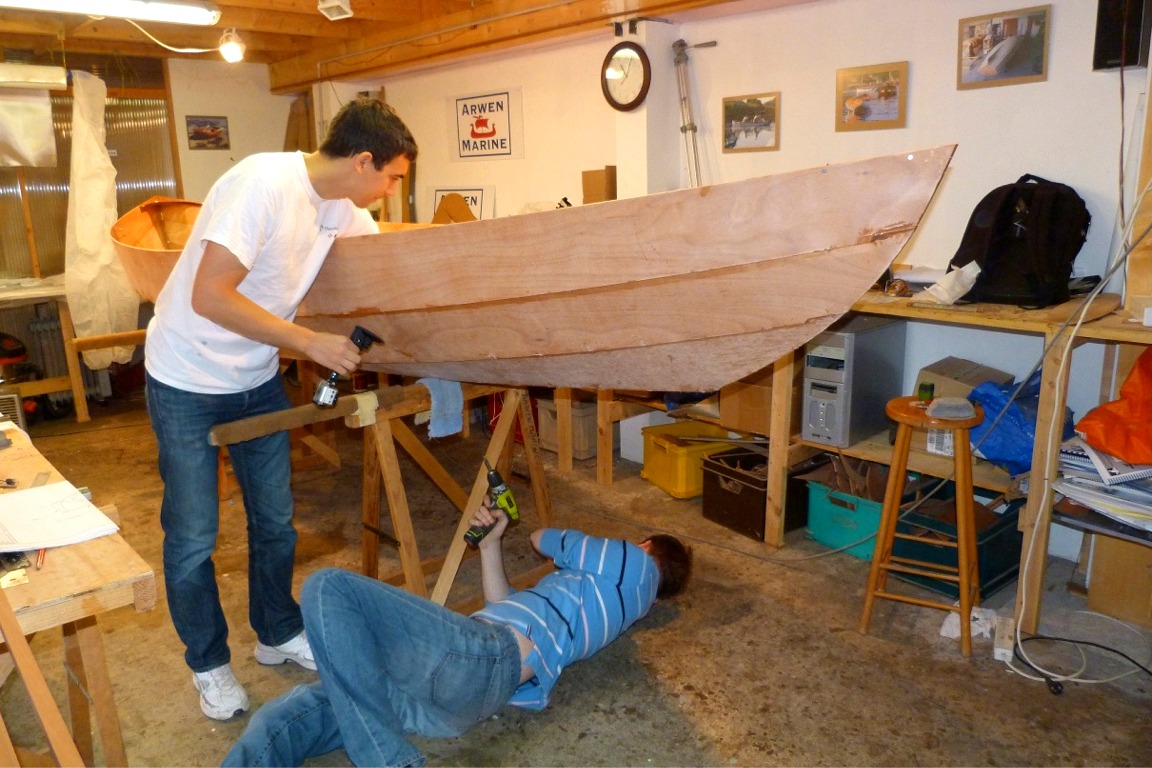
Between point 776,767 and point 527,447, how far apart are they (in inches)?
50.8

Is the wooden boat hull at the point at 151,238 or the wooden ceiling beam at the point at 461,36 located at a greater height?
the wooden ceiling beam at the point at 461,36

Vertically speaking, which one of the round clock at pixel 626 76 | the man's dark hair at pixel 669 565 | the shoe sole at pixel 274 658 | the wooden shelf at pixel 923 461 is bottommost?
the shoe sole at pixel 274 658

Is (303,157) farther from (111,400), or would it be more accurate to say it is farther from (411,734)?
(111,400)

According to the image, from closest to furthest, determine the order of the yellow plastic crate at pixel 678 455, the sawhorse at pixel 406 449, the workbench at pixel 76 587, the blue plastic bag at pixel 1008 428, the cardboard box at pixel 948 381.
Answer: the workbench at pixel 76 587
the sawhorse at pixel 406 449
the blue plastic bag at pixel 1008 428
the cardboard box at pixel 948 381
the yellow plastic crate at pixel 678 455

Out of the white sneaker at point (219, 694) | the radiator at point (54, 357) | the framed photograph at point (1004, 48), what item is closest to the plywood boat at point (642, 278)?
the white sneaker at point (219, 694)

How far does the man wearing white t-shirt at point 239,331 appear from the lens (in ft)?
6.34

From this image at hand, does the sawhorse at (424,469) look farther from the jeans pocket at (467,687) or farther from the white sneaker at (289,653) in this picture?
the jeans pocket at (467,687)

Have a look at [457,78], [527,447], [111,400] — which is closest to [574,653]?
[527,447]

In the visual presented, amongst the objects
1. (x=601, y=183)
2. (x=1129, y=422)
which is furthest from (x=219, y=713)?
(x=601, y=183)

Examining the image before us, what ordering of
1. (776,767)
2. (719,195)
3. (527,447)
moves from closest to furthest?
1. (719,195)
2. (776,767)
3. (527,447)

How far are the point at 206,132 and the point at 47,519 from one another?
515 centimetres

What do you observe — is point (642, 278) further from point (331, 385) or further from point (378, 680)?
point (378, 680)

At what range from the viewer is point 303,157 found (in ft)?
6.91

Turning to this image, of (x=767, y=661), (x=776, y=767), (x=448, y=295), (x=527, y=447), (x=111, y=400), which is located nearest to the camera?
(x=776, y=767)
